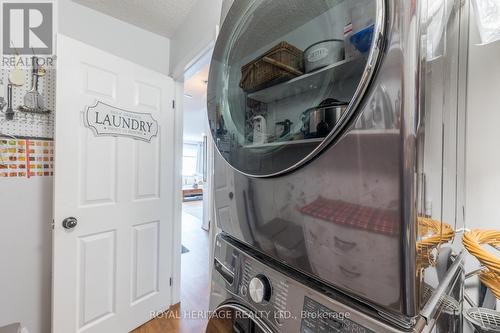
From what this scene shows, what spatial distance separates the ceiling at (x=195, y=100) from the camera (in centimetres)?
265

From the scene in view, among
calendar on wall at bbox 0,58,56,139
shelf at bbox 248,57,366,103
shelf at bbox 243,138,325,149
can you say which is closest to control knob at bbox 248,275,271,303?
shelf at bbox 243,138,325,149

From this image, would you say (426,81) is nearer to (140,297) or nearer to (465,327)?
(465,327)

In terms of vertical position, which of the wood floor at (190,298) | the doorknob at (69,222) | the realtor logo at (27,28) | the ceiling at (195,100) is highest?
the ceiling at (195,100)

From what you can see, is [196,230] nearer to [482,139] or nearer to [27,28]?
[27,28]

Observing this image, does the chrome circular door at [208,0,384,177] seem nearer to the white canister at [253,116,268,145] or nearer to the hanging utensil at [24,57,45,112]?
the white canister at [253,116,268,145]

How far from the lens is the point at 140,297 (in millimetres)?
1554

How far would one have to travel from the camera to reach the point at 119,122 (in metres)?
1.40

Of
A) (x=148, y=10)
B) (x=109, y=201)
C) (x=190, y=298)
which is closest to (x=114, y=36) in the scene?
(x=148, y=10)

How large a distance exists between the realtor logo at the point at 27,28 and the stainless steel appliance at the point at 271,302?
1702 mm

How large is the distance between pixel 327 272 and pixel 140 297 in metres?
1.68

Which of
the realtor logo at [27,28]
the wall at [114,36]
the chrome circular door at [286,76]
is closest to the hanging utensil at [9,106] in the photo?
the realtor logo at [27,28]

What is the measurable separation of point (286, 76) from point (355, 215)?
39 cm

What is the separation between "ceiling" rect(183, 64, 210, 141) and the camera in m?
2.65

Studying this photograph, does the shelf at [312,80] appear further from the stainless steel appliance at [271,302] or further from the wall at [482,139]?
the wall at [482,139]
